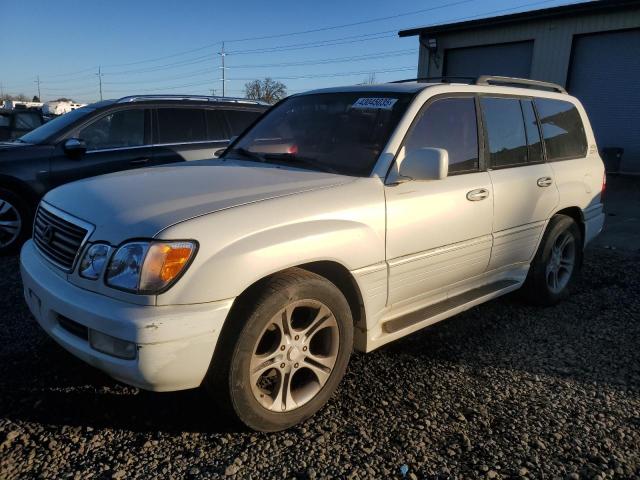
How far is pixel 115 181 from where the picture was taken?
10.1 ft

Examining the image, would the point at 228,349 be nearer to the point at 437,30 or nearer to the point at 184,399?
the point at 184,399

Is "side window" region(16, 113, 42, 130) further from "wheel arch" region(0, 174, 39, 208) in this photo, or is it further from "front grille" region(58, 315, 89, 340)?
"front grille" region(58, 315, 89, 340)

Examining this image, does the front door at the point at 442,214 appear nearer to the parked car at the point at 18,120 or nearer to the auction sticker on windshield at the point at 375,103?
the auction sticker on windshield at the point at 375,103

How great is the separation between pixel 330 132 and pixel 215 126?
11.9 ft

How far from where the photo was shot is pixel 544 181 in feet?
13.4

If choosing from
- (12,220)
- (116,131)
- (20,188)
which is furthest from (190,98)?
(12,220)

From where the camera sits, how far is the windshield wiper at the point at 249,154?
11.8ft

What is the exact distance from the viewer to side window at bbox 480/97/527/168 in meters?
3.77

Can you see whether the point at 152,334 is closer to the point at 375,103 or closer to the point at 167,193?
the point at 167,193

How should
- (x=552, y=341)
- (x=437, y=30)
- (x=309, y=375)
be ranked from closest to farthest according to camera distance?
1. (x=309, y=375)
2. (x=552, y=341)
3. (x=437, y=30)

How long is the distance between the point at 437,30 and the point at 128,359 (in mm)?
17579

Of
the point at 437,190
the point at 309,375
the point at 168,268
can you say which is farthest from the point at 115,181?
the point at 437,190

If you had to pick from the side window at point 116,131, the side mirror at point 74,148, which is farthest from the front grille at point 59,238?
the side window at point 116,131

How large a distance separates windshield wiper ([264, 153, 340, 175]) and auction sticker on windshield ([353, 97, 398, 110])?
20.7 inches
